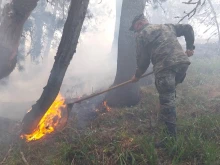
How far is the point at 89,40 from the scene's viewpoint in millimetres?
38750

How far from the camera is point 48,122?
668cm

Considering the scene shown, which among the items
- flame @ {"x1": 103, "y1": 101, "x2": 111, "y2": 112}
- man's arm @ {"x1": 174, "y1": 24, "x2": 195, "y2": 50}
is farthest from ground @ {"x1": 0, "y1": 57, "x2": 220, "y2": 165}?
man's arm @ {"x1": 174, "y1": 24, "x2": 195, "y2": 50}

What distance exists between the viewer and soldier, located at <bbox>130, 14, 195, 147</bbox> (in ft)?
15.5

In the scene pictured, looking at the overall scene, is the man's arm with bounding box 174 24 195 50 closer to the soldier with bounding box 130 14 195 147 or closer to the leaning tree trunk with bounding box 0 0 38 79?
the soldier with bounding box 130 14 195 147

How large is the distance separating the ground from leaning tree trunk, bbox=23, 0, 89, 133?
65cm

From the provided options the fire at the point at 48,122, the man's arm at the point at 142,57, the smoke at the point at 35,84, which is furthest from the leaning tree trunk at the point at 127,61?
the smoke at the point at 35,84

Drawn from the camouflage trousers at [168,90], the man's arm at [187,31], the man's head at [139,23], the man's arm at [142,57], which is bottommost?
the camouflage trousers at [168,90]

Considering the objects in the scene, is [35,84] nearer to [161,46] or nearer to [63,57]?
[63,57]

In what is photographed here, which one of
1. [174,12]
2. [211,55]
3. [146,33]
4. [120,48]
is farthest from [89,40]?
[146,33]

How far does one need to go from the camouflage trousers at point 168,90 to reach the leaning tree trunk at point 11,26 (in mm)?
3712

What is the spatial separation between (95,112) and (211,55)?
445 inches

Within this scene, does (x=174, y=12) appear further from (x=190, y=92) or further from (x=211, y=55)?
(x=190, y=92)

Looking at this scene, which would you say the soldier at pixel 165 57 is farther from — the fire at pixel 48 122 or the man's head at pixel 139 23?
the fire at pixel 48 122

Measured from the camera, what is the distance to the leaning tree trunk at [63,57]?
209 inches
